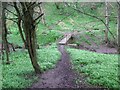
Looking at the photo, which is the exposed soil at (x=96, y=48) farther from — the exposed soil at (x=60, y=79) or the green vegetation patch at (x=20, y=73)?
the exposed soil at (x=60, y=79)

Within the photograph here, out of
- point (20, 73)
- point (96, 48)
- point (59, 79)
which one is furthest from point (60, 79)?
point (96, 48)

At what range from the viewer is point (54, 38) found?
2881 centimetres

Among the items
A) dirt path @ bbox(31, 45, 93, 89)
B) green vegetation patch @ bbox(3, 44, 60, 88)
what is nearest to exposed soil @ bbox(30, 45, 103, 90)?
A: dirt path @ bbox(31, 45, 93, 89)

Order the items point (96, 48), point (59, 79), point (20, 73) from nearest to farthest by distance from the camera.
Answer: point (59, 79), point (20, 73), point (96, 48)

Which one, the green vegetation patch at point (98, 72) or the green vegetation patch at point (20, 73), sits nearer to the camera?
the green vegetation patch at point (20, 73)

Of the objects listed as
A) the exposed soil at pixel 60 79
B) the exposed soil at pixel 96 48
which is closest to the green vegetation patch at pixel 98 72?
the exposed soil at pixel 60 79

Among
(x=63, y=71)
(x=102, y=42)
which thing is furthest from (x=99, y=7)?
(x=63, y=71)

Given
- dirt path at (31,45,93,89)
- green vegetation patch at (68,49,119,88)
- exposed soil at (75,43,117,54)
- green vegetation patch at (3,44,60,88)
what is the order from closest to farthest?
green vegetation patch at (3,44,60,88), dirt path at (31,45,93,89), green vegetation patch at (68,49,119,88), exposed soil at (75,43,117,54)

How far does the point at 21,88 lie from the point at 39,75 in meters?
2.21

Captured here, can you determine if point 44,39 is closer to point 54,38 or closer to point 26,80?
point 54,38

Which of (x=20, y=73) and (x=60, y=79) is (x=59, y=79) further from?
(x=20, y=73)

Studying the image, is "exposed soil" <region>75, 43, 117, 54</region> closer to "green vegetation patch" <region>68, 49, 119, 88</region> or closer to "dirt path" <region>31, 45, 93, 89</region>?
"green vegetation patch" <region>68, 49, 119, 88</region>

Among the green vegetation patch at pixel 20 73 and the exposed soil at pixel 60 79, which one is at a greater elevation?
the green vegetation patch at pixel 20 73

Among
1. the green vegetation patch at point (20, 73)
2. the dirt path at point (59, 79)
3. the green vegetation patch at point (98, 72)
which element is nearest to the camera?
the green vegetation patch at point (20, 73)
